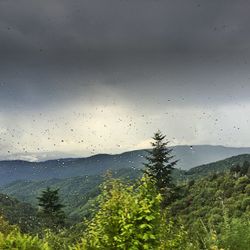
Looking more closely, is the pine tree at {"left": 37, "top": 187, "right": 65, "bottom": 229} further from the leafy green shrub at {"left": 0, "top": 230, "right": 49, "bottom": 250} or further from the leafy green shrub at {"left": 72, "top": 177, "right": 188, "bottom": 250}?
the leafy green shrub at {"left": 0, "top": 230, "right": 49, "bottom": 250}

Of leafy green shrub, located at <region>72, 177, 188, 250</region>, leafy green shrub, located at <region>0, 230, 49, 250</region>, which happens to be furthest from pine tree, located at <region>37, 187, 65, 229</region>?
leafy green shrub, located at <region>0, 230, 49, 250</region>

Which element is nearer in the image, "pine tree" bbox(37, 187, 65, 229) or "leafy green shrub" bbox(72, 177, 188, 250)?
"leafy green shrub" bbox(72, 177, 188, 250)

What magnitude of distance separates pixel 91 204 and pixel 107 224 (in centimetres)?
311

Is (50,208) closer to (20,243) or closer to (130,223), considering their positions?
(130,223)

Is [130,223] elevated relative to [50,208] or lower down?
elevated

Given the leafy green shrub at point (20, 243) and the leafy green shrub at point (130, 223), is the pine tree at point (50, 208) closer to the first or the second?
the leafy green shrub at point (130, 223)

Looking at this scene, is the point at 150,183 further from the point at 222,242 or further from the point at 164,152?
the point at 164,152

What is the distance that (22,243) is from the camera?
328 inches

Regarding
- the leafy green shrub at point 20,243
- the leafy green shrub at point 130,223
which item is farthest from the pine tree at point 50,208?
the leafy green shrub at point 20,243

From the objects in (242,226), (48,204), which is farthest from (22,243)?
(48,204)

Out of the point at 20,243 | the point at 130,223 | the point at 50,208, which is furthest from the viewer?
the point at 50,208

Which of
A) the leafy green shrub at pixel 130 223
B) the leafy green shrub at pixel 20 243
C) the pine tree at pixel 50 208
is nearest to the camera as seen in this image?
the leafy green shrub at pixel 20 243

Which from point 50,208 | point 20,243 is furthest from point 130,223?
point 50,208

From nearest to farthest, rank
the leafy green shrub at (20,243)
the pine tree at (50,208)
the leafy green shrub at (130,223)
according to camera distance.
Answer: the leafy green shrub at (20,243)
the leafy green shrub at (130,223)
the pine tree at (50,208)
